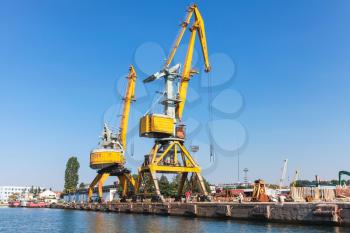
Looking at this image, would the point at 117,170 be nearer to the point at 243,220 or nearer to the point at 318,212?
the point at 243,220

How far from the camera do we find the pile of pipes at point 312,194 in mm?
45844

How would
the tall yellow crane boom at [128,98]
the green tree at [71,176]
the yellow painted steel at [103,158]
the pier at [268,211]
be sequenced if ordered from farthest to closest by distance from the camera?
1. the green tree at [71,176]
2. the tall yellow crane boom at [128,98]
3. the yellow painted steel at [103,158]
4. the pier at [268,211]

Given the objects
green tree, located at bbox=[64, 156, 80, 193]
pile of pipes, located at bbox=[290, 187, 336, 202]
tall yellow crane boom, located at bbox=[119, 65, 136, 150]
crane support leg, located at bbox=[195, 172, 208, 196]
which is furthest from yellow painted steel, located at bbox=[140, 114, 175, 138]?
green tree, located at bbox=[64, 156, 80, 193]

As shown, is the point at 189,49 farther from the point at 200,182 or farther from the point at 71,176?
the point at 71,176

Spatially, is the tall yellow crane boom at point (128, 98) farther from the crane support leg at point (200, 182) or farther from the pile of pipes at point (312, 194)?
the pile of pipes at point (312, 194)

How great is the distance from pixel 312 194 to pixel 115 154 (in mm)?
57773

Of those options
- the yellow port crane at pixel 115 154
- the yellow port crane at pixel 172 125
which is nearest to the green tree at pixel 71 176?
the yellow port crane at pixel 115 154

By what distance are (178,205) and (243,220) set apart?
50.9 ft

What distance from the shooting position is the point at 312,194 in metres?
46.6

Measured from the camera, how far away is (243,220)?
45875 millimetres

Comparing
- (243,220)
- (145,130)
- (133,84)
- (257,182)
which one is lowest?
(243,220)

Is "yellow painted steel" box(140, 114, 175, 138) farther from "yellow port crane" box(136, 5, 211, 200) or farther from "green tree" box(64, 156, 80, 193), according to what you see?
"green tree" box(64, 156, 80, 193)

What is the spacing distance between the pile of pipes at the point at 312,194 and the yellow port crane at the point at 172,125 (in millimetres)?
25515

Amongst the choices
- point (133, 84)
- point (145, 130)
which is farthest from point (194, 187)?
point (133, 84)
